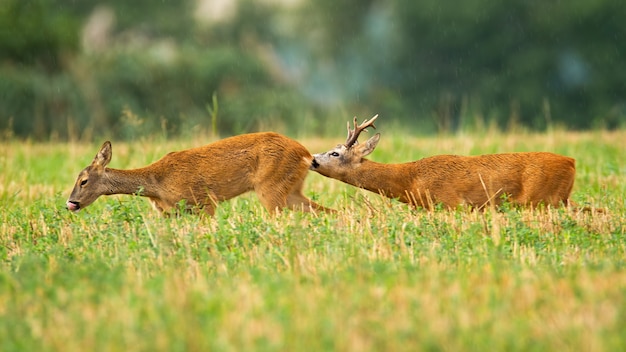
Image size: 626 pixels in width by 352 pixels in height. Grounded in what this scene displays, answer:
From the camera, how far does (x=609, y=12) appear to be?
3912 centimetres

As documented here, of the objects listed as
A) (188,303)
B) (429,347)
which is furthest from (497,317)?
(188,303)

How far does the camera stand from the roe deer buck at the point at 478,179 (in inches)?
413

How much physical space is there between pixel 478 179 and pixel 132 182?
3.35 m

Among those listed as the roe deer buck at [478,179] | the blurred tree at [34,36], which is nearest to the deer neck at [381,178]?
the roe deer buck at [478,179]

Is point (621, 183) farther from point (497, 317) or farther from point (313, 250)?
point (497, 317)

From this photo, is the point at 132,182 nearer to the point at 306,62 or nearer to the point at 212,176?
the point at 212,176

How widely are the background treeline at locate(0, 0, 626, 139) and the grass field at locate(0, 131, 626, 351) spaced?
18582 millimetres

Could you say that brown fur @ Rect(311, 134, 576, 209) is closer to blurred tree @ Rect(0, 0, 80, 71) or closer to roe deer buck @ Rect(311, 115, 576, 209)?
roe deer buck @ Rect(311, 115, 576, 209)

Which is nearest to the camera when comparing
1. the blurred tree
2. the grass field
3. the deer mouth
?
the grass field

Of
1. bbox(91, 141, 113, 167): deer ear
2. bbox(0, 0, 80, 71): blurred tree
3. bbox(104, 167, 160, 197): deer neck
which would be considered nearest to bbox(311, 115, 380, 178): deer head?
bbox(104, 167, 160, 197): deer neck

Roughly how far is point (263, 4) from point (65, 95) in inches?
714

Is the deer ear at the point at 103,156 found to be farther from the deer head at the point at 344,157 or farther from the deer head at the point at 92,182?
the deer head at the point at 344,157

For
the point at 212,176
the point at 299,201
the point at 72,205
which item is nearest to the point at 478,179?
the point at 299,201

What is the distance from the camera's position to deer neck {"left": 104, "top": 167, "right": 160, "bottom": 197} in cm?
1070
